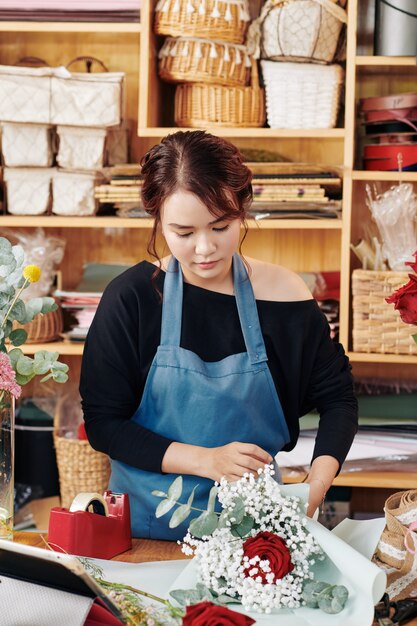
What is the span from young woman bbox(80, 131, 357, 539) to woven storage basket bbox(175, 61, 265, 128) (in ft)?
3.58

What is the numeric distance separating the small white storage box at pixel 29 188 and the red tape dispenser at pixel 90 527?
159 cm

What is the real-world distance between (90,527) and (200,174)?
63cm

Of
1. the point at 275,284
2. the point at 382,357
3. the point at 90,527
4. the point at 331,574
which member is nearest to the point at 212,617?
the point at 331,574

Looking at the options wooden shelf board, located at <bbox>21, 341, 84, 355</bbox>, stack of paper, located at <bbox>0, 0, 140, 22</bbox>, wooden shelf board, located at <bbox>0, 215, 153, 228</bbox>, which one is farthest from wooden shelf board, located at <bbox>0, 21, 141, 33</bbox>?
wooden shelf board, located at <bbox>21, 341, 84, 355</bbox>

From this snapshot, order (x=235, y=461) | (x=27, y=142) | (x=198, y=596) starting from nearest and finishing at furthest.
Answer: (x=198, y=596)
(x=235, y=461)
(x=27, y=142)

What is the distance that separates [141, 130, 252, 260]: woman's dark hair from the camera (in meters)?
1.55

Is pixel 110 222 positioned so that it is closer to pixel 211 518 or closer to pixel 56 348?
pixel 56 348

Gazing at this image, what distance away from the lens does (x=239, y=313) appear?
172 cm

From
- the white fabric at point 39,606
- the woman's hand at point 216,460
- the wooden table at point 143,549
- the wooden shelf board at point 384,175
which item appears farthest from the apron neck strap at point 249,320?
the wooden shelf board at point 384,175

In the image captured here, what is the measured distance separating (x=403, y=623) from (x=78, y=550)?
0.48 meters

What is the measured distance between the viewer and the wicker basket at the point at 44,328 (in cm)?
282

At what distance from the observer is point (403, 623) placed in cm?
113

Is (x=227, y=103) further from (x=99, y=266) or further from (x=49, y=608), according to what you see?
(x=49, y=608)

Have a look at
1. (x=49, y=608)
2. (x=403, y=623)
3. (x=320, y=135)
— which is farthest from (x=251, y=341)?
(x=320, y=135)
